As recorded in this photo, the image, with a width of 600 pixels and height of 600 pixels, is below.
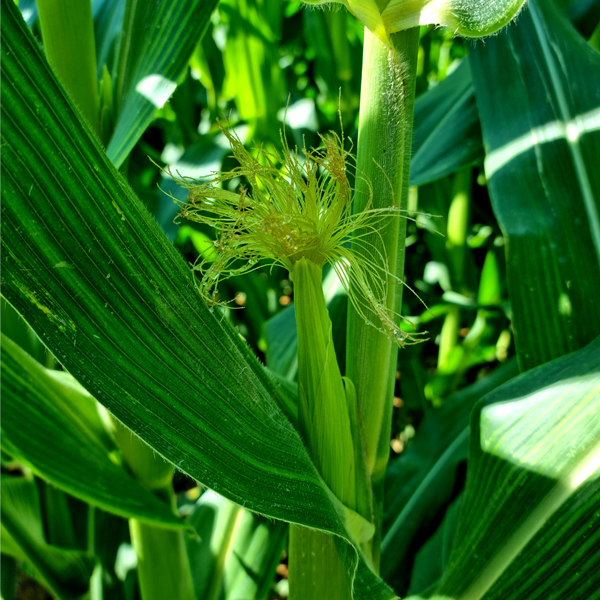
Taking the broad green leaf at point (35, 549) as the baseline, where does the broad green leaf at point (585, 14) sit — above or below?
above

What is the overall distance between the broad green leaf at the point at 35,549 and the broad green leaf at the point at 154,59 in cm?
60

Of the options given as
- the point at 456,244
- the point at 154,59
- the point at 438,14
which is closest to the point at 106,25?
the point at 154,59

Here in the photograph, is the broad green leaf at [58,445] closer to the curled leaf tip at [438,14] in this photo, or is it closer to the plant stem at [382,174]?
the plant stem at [382,174]

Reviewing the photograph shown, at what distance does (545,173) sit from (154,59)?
21.7 inches

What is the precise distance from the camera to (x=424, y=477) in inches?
46.5

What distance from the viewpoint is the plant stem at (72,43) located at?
63cm

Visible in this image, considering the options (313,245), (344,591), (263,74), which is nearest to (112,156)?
(313,245)

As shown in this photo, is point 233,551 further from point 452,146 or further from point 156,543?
point 452,146

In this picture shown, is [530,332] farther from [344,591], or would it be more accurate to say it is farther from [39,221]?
[39,221]

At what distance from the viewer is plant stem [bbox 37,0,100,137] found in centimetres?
63

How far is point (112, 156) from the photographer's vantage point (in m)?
0.65

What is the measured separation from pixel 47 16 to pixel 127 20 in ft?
0.50

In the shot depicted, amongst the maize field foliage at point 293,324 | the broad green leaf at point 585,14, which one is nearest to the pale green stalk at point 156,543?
the maize field foliage at point 293,324

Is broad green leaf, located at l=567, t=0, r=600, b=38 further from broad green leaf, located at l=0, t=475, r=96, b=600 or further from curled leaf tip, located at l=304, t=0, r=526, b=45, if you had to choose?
broad green leaf, located at l=0, t=475, r=96, b=600
